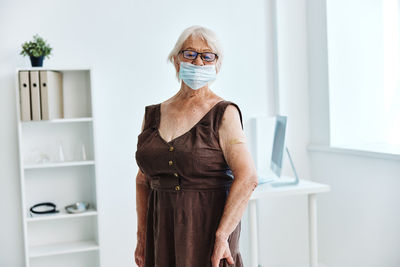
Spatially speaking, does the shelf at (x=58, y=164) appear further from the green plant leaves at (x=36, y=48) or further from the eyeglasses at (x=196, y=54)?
the eyeglasses at (x=196, y=54)

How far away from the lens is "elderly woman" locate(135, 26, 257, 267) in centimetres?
158

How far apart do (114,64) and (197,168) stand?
6.33 ft

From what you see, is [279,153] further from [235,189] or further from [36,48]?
[36,48]

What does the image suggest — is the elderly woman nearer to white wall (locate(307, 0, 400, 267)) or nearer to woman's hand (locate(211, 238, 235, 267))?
woman's hand (locate(211, 238, 235, 267))

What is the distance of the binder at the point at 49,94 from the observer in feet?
9.60

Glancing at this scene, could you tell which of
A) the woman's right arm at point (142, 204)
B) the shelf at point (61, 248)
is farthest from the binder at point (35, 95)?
the woman's right arm at point (142, 204)

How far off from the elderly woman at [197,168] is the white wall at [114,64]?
167 cm

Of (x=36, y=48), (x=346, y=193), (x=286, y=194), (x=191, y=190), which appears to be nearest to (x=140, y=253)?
(x=191, y=190)

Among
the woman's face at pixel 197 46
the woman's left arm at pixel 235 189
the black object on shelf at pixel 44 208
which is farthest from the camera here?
the black object on shelf at pixel 44 208

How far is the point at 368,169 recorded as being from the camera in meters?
3.15

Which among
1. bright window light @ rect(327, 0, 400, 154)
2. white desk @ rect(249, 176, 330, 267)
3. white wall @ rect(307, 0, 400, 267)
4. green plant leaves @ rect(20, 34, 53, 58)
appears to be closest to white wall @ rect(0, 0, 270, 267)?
green plant leaves @ rect(20, 34, 53, 58)

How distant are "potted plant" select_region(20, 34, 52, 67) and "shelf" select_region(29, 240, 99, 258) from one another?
1194mm

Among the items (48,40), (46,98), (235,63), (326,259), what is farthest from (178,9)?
(326,259)

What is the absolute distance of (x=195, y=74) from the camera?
66.2 inches
